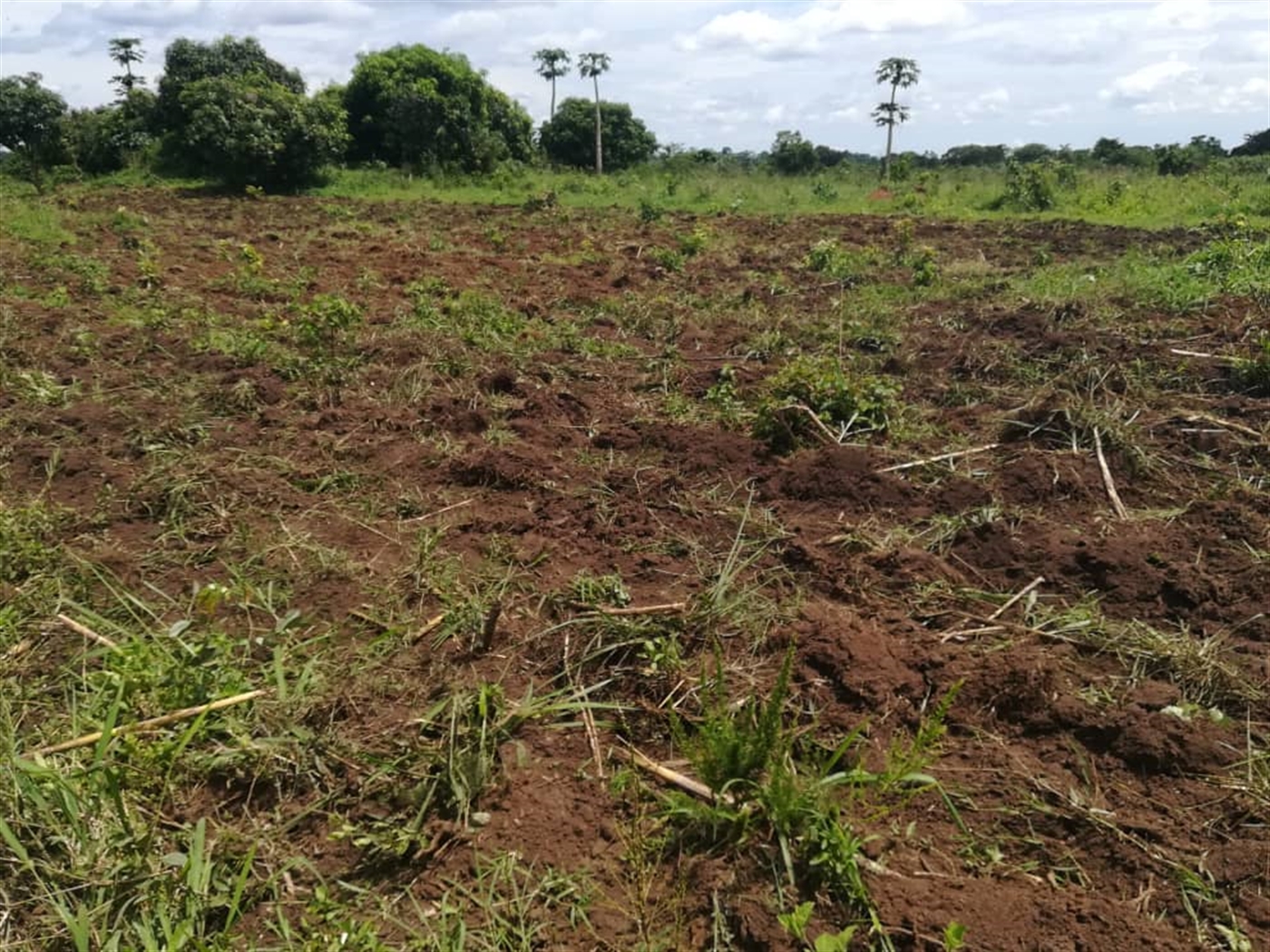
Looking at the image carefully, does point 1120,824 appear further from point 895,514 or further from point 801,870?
point 895,514

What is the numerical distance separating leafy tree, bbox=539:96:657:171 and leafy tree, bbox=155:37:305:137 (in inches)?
313

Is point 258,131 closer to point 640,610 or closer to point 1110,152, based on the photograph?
point 640,610

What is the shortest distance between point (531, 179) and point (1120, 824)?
19.1 metres

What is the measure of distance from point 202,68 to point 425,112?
5.64 meters

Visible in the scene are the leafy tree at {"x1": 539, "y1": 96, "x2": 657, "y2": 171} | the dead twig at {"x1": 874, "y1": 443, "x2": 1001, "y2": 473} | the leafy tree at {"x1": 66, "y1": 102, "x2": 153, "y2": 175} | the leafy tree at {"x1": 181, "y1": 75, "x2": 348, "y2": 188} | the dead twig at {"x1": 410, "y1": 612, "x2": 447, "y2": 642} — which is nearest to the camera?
the dead twig at {"x1": 410, "y1": 612, "x2": 447, "y2": 642}

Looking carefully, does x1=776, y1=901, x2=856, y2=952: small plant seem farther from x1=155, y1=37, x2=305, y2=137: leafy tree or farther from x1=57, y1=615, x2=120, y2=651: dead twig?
x1=155, y1=37, x2=305, y2=137: leafy tree

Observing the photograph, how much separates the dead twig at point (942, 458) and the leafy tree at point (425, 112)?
17.4m

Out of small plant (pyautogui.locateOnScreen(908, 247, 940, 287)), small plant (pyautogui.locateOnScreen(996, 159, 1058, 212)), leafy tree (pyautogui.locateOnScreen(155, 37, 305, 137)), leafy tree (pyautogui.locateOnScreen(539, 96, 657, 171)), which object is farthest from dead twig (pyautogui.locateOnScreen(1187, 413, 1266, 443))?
leafy tree (pyautogui.locateOnScreen(539, 96, 657, 171))

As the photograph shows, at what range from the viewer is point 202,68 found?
784 inches

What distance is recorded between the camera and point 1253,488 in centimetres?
400

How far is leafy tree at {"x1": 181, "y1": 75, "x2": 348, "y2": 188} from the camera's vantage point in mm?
15852

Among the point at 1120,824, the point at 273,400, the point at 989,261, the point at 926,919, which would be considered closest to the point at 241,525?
the point at 273,400

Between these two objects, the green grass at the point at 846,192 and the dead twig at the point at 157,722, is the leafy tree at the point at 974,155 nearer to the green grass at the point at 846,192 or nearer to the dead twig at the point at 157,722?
the green grass at the point at 846,192

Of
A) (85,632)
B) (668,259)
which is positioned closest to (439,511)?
(85,632)
